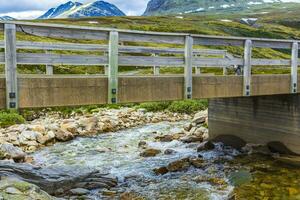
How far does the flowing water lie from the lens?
16.1m

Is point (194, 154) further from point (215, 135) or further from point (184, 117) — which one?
point (184, 117)

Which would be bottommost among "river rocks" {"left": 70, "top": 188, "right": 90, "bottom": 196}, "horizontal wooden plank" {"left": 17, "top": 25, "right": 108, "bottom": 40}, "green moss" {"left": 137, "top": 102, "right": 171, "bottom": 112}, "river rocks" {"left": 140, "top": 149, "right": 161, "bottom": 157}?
"river rocks" {"left": 70, "top": 188, "right": 90, "bottom": 196}

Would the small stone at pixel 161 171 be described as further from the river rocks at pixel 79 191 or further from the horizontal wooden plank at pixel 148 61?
the horizontal wooden plank at pixel 148 61

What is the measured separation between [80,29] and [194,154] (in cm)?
1309

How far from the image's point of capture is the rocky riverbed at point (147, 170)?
15.4m

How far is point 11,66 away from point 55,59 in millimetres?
1216

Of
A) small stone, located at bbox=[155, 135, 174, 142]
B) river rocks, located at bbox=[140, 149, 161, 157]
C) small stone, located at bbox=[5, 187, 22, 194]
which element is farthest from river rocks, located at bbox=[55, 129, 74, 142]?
small stone, located at bbox=[5, 187, 22, 194]

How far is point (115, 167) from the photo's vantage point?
1983cm

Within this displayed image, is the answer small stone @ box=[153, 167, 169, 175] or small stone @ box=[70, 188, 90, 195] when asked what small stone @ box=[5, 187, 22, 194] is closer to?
small stone @ box=[70, 188, 90, 195]

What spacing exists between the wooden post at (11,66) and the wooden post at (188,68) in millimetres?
5819

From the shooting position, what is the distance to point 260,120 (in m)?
21.9

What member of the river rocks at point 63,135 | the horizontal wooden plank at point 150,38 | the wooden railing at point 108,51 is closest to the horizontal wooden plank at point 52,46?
the wooden railing at point 108,51

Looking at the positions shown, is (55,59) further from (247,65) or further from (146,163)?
(146,163)

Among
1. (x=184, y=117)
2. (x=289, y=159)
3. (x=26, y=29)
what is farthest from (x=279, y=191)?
(x=184, y=117)
